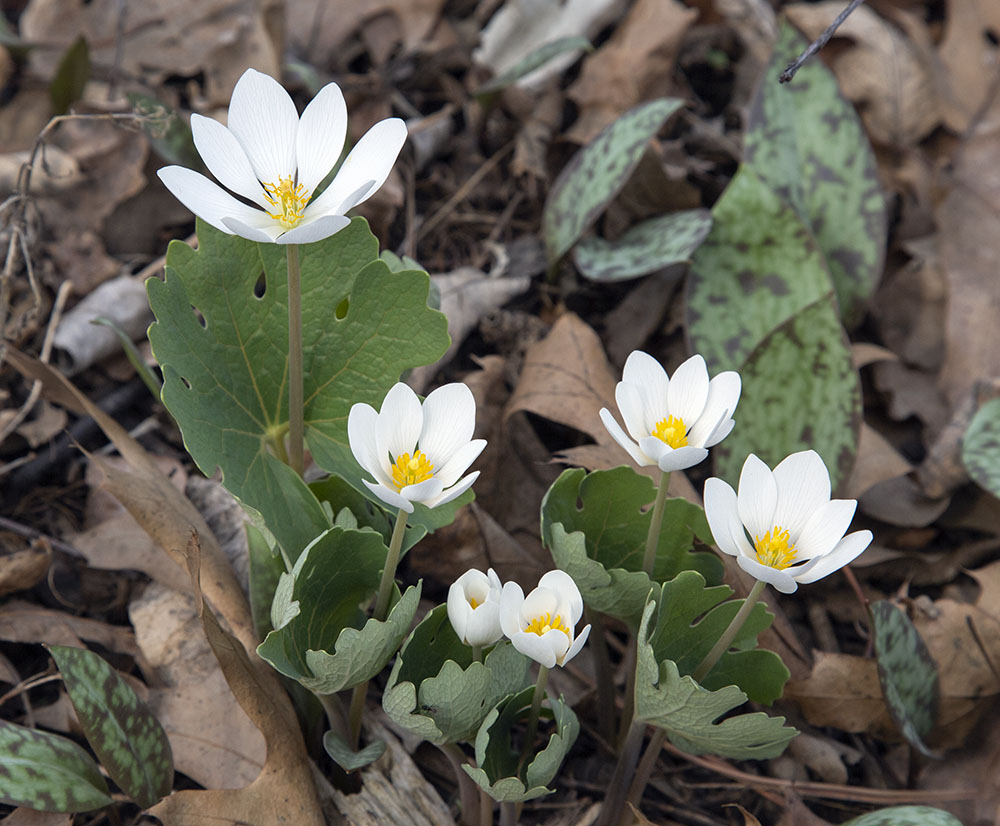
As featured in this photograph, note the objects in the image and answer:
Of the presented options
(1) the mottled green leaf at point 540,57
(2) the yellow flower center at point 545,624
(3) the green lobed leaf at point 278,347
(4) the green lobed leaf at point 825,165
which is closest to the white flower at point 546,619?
(2) the yellow flower center at point 545,624

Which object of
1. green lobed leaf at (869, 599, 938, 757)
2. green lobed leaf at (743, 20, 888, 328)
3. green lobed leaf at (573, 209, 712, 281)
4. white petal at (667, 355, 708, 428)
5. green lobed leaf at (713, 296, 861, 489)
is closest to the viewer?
white petal at (667, 355, 708, 428)

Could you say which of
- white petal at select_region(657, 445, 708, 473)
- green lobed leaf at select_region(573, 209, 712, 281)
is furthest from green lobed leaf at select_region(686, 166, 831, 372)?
white petal at select_region(657, 445, 708, 473)

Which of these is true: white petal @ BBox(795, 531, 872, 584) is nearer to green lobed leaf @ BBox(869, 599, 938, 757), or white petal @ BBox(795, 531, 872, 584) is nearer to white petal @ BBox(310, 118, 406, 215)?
green lobed leaf @ BBox(869, 599, 938, 757)

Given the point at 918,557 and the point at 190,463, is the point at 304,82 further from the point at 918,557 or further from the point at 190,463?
the point at 918,557

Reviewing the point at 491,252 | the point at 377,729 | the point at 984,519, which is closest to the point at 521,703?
the point at 377,729

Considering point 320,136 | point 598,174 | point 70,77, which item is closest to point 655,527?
point 320,136

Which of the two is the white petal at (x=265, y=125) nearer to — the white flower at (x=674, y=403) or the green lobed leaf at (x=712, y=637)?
the white flower at (x=674, y=403)

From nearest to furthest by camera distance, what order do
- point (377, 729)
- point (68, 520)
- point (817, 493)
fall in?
point (817, 493) → point (377, 729) → point (68, 520)
